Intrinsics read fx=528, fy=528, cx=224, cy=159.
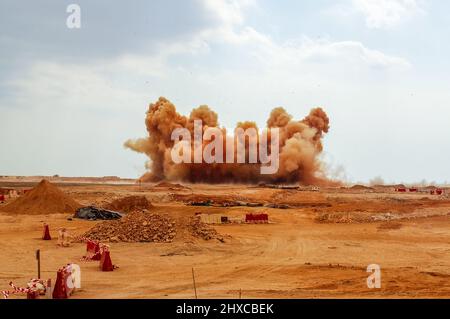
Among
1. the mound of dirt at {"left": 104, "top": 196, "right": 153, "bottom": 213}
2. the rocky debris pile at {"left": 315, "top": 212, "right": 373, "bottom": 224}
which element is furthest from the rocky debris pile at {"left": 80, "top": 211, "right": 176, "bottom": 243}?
the mound of dirt at {"left": 104, "top": 196, "right": 153, "bottom": 213}

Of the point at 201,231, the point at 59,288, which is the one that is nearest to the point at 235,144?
the point at 201,231

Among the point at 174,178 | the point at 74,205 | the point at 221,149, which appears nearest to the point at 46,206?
the point at 74,205

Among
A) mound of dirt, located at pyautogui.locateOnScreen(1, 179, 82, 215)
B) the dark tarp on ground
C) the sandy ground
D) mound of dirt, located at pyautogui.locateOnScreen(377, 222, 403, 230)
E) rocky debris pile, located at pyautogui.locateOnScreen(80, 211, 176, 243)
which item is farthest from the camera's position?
mound of dirt, located at pyautogui.locateOnScreen(1, 179, 82, 215)

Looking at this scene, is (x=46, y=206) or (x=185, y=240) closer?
(x=185, y=240)

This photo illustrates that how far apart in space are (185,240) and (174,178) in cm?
6093

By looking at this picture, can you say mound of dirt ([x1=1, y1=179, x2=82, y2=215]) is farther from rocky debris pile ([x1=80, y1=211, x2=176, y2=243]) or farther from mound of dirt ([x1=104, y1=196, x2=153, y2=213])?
rocky debris pile ([x1=80, y1=211, x2=176, y2=243])

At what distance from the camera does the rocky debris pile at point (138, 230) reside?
2338 cm

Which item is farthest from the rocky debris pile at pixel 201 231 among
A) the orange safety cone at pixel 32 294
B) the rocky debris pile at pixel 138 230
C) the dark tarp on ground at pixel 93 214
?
the orange safety cone at pixel 32 294

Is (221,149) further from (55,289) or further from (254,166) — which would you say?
(55,289)

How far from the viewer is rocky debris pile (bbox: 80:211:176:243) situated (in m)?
23.4

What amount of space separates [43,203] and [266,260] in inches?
991

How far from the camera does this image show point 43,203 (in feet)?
129

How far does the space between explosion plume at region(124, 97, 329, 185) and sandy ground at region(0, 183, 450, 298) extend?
41462 millimetres
